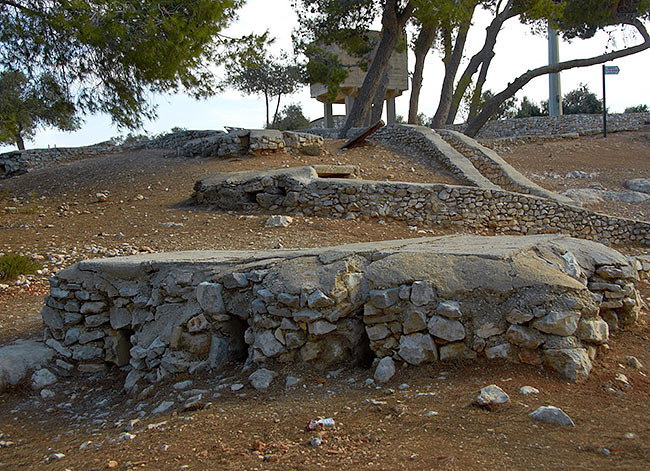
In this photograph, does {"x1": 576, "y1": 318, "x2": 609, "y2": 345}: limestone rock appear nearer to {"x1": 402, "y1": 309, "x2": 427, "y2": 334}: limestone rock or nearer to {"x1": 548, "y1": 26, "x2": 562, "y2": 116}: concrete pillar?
{"x1": 402, "y1": 309, "x2": 427, "y2": 334}: limestone rock

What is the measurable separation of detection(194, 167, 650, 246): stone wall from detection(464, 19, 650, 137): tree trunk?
1081 centimetres

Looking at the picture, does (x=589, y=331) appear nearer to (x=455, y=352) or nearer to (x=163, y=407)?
(x=455, y=352)

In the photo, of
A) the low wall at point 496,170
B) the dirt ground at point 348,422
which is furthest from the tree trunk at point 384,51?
the dirt ground at point 348,422

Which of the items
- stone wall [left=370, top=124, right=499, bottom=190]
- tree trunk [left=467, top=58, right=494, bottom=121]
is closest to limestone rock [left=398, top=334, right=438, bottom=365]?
stone wall [left=370, top=124, right=499, bottom=190]

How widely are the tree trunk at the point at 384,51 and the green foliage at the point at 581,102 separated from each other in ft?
57.2

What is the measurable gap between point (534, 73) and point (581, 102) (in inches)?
455

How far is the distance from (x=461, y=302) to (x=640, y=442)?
1276 mm

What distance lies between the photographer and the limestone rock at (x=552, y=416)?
105 inches

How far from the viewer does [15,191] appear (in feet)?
43.5

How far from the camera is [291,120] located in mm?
33188

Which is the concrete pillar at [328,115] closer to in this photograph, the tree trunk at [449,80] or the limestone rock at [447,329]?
the tree trunk at [449,80]

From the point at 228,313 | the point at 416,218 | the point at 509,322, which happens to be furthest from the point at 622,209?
the point at 228,313

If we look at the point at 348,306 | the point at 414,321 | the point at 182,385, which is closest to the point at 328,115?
the point at 348,306

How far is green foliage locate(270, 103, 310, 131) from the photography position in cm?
3216
